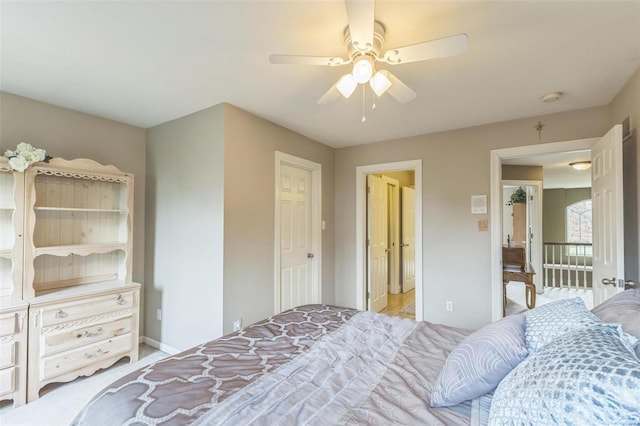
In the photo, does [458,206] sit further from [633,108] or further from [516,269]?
[633,108]

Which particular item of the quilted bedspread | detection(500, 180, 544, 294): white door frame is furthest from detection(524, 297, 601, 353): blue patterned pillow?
detection(500, 180, 544, 294): white door frame

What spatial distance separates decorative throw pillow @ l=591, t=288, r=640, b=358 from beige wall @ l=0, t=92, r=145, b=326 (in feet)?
12.3

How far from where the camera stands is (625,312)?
122cm

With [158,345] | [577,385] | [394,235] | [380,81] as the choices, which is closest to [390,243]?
[394,235]

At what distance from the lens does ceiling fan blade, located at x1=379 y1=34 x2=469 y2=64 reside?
1320mm

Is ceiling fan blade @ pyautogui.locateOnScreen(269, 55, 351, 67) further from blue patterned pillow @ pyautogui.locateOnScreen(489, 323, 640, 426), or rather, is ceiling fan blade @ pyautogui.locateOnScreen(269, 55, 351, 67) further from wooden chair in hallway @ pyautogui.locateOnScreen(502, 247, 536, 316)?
wooden chair in hallway @ pyautogui.locateOnScreen(502, 247, 536, 316)

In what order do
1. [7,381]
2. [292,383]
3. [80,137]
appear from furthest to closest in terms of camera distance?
[80,137]
[7,381]
[292,383]

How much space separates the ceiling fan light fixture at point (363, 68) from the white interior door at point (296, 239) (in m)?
1.88

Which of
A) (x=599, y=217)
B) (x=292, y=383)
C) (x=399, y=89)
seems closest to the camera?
(x=292, y=383)

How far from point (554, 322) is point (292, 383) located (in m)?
A: 1.03

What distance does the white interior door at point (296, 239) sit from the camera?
3398mm

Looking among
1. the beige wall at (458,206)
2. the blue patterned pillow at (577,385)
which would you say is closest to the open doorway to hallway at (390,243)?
the beige wall at (458,206)

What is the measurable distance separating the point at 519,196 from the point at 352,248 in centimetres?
380

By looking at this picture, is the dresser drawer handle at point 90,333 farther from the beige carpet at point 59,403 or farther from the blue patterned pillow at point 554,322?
the blue patterned pillow at point 554,322
